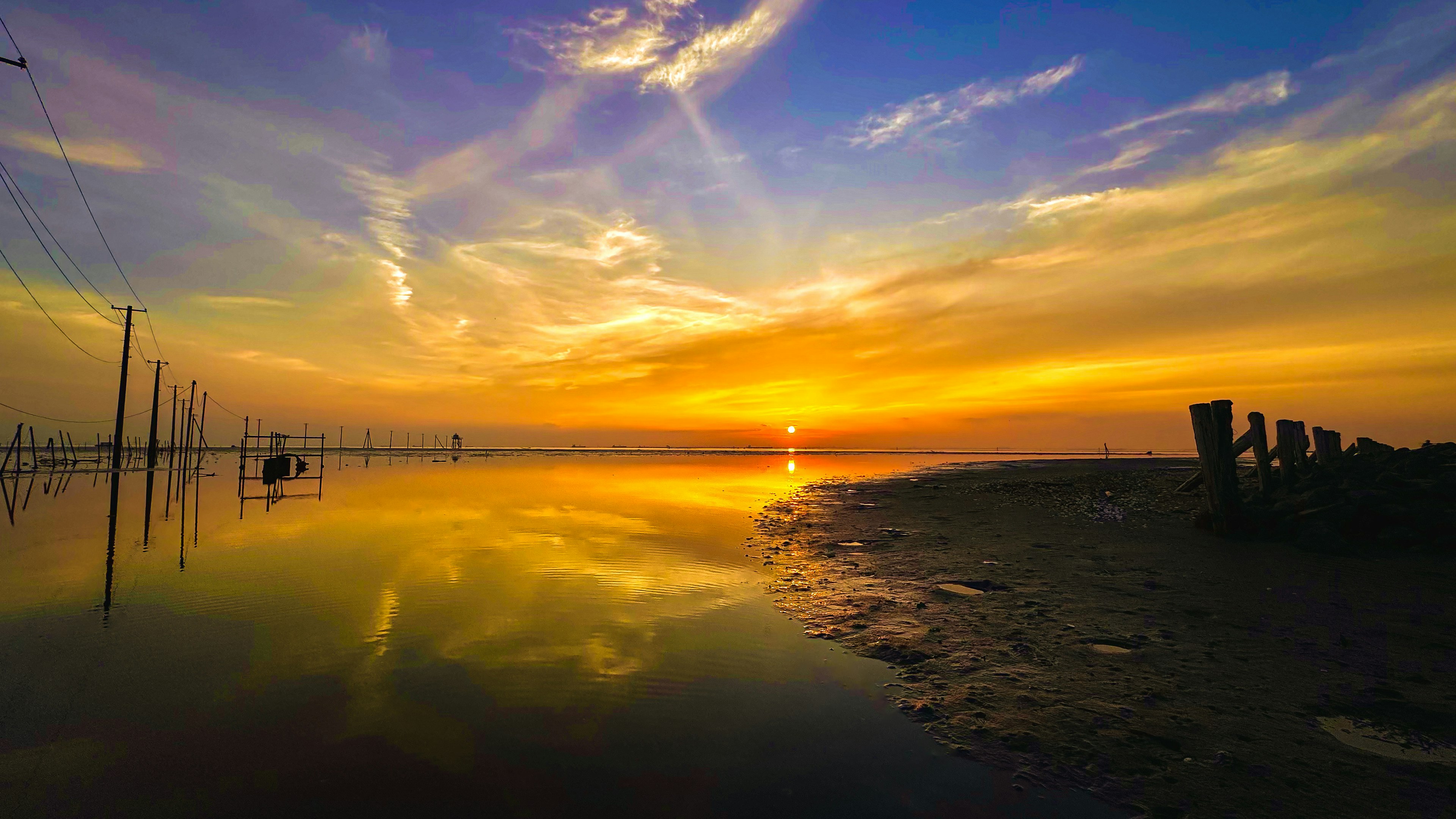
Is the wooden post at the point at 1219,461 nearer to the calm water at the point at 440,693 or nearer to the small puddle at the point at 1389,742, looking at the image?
the small puddle at the point at 1389,742

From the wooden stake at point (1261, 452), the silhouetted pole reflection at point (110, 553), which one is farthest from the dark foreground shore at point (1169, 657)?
the silhouetted pole reflection at point (110, 553)

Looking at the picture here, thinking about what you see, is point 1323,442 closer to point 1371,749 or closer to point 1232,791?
point 1371,749

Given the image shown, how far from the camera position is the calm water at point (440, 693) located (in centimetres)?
486

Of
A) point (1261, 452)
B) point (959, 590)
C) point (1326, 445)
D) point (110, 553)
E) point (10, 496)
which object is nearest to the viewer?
point (959, 590)

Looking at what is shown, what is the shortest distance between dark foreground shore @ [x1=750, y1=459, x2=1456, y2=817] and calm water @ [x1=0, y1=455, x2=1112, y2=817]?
31.1 inches

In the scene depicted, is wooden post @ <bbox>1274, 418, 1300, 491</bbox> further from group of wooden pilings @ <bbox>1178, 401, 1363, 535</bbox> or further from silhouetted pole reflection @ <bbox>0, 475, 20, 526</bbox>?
silhouetted pole reflection @ <bbox>0, 475, 20, 526</bbox>

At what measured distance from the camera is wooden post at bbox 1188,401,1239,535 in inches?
599

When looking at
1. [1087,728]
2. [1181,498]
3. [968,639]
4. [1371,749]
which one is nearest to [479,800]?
[1087,728]

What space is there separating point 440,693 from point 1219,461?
738 inches

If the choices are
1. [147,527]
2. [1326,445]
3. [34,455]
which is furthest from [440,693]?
[34,455]

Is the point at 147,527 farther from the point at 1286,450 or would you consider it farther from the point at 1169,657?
the point at 1286,450

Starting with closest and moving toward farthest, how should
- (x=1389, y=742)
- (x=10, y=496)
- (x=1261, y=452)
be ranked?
(x=1389, y=742)
(x=1261, y=452)
(x=10, y=496)

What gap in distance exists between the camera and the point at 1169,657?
25.2ft

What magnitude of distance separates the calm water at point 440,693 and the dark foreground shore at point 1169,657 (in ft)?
2.59
